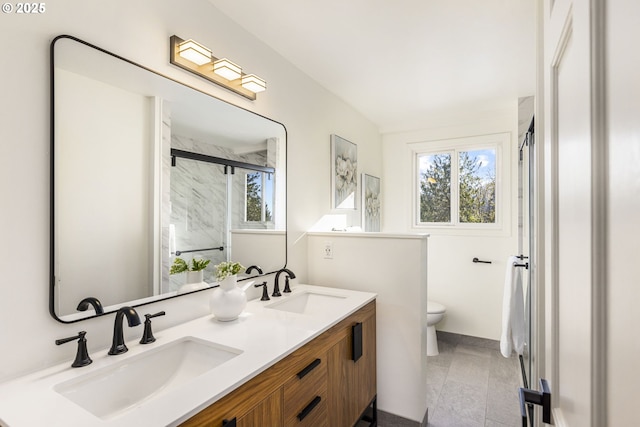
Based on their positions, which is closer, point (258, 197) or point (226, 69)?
point (226, 69)

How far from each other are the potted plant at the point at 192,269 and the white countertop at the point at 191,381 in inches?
6.8

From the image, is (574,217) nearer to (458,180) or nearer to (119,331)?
(119,331)

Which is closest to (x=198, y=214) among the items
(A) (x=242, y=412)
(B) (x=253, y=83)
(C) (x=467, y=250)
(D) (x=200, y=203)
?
(D) (x=200, y=203)

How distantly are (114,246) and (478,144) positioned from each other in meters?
3.53

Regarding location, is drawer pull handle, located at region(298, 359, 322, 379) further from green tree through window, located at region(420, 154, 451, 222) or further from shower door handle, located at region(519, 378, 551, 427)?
green tree through window, located at region(420, 154, 451, 222)

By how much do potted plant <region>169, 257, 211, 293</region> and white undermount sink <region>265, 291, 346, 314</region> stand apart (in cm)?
56

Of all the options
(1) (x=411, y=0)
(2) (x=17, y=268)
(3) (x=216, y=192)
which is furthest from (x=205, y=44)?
(2) (x=17, y=268)

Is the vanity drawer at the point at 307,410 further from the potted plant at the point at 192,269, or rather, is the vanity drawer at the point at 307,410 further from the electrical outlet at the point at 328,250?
the electrical outlet at the point at 328,250

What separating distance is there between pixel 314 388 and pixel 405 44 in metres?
2.12

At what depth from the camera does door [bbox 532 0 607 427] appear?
0.37m

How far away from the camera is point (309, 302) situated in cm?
214

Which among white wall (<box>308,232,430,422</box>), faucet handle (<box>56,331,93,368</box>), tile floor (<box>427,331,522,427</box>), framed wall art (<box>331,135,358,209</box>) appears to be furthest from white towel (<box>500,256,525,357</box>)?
faucet handle (<box>56,331,93,368</box>)

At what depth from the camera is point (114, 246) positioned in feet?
4.21

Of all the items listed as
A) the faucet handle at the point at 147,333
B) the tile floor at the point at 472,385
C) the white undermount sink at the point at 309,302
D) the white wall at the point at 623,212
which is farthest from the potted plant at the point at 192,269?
the tile floor at the point at 472,385
